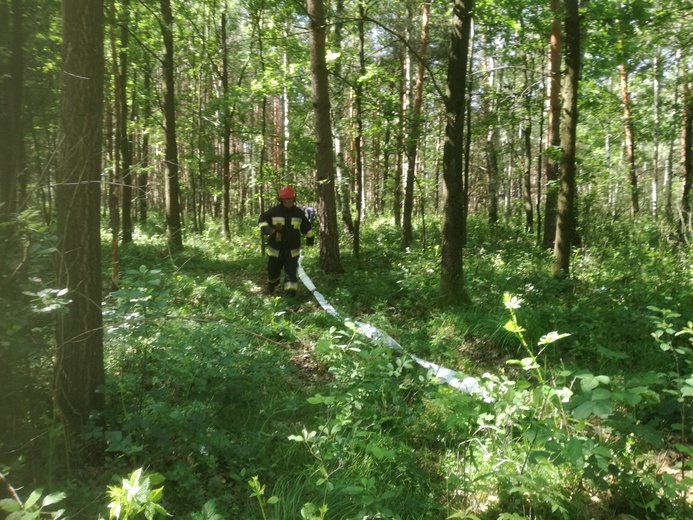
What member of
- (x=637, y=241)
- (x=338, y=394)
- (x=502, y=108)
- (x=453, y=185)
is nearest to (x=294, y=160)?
(x=502, y=108)

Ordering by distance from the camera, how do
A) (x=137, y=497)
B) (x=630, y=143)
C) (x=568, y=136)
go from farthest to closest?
(x=630, y=143), (x=568, y=136), (x=137, y=497)

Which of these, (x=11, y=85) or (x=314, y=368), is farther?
(x=314, y=368)

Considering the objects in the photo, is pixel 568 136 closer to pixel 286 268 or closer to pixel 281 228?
pixel 281 228

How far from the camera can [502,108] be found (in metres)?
11.6

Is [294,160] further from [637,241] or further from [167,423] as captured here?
[167,423]

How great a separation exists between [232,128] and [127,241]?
5.11 meters

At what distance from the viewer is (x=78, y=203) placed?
134 inches

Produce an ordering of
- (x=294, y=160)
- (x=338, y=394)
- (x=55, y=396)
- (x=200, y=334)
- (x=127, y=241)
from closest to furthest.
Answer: (x=55, y=396), (x=338, y=394), (x=200, y=334), (x=294, y=160), (x=127, y=241)

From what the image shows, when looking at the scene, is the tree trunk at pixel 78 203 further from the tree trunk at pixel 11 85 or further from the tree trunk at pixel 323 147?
the tree trunk at pixel 323 147

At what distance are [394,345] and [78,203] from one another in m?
3.91

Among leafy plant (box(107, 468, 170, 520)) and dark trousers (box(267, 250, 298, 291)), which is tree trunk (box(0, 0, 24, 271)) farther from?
dark trousers (box(267, 250, 298, 291))

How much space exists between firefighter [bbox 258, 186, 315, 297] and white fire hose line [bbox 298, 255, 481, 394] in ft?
1.81

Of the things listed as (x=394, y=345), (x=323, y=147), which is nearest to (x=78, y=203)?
(x=394, y=345)

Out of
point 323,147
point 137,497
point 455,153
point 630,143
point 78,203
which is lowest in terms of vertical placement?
point 137,497
